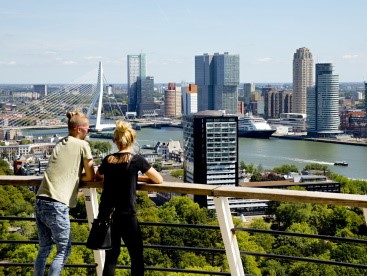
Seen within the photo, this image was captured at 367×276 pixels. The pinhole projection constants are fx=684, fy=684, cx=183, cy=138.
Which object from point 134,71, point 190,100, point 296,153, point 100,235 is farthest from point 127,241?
point 134,71

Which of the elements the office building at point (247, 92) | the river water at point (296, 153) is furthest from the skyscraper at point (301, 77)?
the river water at point (296, 153)

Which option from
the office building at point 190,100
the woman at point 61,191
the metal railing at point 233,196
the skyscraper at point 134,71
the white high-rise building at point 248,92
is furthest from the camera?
the white high-rise building at point 248,92

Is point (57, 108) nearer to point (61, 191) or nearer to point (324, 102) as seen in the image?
point (324, 102)

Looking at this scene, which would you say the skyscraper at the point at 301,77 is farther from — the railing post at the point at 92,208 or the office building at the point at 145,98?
the railing post at the point at 92,208

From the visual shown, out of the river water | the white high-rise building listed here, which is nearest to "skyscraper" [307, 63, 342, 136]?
the river water

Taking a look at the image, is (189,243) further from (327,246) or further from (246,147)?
(246,147)

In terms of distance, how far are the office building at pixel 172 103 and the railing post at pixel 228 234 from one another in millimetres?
51376

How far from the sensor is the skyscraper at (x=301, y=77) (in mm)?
50500

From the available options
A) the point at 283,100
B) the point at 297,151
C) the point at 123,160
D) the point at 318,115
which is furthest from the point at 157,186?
the point at 283,100

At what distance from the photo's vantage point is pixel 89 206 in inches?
55.8

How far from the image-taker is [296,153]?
2795cm

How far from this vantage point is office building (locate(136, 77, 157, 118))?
5353 cm

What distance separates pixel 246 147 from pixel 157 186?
30115 millimetres

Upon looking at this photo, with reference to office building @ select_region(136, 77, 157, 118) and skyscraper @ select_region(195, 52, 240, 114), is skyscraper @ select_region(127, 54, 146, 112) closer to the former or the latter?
office building @ select_region(136, 77, 157, 118)
